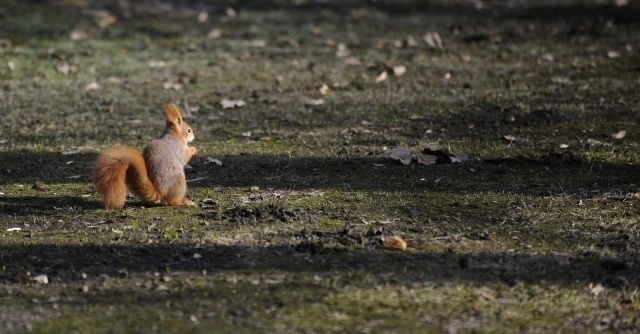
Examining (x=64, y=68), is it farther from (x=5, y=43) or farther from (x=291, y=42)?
(x=291, y=42)

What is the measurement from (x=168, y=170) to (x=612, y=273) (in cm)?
238

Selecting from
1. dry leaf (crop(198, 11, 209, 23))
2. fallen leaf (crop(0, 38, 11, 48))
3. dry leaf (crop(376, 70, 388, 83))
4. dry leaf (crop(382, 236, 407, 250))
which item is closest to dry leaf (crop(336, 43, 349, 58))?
dry leaf (crop(376, 70, 388, 83))

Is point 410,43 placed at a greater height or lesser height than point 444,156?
greater

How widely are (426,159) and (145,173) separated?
197 centimetres

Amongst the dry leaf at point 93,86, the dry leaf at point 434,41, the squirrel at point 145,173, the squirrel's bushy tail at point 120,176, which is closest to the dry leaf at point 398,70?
the dry leaf at point 434,41

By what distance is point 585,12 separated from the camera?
12.7 metres

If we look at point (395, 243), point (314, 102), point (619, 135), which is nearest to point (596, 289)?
point (395, 243)

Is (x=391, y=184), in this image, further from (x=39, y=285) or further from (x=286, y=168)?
(x=39, y=285)

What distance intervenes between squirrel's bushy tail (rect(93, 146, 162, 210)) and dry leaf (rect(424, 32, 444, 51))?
5.99 meters

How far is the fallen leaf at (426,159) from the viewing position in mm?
6555

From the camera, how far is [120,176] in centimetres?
534

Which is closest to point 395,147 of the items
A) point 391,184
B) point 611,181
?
point 391,184

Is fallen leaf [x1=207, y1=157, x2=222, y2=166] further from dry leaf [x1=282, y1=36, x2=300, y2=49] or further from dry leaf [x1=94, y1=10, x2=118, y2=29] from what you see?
dry leaf [x1=94, y1=10, x2=118, y2=29]

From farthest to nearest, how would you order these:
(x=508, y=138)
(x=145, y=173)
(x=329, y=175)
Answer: (x=508, y=138), (x=329, y=175), (x=145, y=173)
